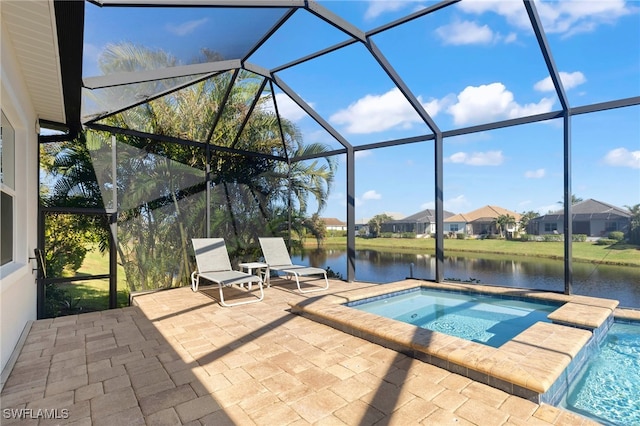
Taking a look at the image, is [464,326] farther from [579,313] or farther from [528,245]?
[528,245]

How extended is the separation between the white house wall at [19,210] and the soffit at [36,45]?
0.08m

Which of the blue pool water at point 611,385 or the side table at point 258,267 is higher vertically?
the side table at point 258,267

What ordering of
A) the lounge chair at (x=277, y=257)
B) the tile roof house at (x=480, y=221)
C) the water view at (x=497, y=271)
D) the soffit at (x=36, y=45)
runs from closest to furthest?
the soffit at (x=36, y=45) < the water view at (x=497, y=271) < the lounge chair at (x=277, y=257) < the tile roof house at (x=480, y=221)

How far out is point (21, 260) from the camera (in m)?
4.67

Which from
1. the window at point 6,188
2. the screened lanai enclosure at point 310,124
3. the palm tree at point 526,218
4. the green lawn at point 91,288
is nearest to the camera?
the window at point 6,188

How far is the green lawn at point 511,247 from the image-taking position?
5582 millimetres

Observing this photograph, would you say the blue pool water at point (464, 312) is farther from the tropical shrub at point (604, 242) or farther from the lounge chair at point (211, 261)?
the lounge chair at point (211, 261)

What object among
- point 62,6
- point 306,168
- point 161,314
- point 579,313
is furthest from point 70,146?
point 579,313

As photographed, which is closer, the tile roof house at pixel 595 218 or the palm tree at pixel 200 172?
the tile roof house at pixel 595 218

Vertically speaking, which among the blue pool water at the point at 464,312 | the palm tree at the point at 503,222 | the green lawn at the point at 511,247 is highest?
the palm tree at the point at 503,222

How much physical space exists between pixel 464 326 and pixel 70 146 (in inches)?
304

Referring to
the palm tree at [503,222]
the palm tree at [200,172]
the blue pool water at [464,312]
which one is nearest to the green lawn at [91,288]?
the palm tree at [200,172]

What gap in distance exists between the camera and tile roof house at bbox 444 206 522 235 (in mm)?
7844

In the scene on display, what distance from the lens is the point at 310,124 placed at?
8648mm
